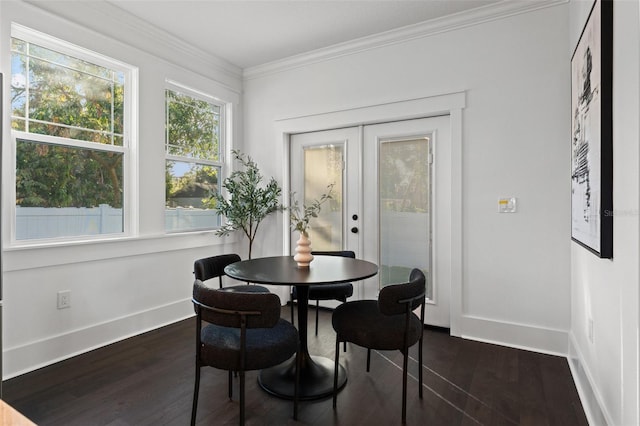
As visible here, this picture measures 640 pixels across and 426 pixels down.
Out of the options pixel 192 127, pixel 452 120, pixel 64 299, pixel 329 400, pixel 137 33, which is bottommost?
pixel 329 400

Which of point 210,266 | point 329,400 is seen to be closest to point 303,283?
point 329,400

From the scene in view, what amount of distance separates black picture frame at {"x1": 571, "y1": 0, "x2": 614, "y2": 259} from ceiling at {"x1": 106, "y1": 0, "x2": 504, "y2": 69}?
1360mm

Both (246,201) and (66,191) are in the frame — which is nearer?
(66,191)

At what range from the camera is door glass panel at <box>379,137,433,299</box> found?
11.6 feet

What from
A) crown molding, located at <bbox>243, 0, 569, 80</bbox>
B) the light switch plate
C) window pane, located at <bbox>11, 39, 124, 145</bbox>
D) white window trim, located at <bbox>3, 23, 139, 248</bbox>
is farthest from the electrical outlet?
the light switch plate

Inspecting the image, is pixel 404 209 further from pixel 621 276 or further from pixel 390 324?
pixel 621 276

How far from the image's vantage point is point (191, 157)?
399cm

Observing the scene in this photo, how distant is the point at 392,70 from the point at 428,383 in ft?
9.32

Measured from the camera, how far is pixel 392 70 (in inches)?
141

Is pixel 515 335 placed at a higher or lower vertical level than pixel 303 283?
lower

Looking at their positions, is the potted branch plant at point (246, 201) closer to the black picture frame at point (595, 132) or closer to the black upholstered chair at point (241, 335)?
the black upholstered chair at point (241, 335)

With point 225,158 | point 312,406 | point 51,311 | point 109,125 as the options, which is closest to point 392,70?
point 225,158

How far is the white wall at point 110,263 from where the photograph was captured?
2.54 meters

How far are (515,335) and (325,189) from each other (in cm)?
234
